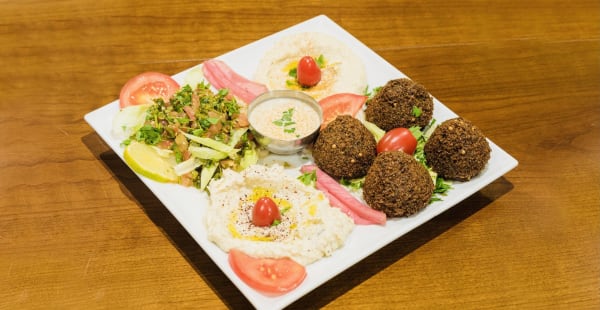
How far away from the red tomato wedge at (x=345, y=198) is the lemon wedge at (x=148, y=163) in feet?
3.39

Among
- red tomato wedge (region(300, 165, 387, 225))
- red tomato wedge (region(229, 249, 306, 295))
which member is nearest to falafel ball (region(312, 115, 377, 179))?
red tomato wedge (region(300, 165, 387, 225))

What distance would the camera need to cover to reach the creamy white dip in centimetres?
458

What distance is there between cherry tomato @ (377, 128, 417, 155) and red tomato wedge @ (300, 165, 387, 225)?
49cm

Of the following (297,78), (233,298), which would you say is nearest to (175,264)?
(233,298)

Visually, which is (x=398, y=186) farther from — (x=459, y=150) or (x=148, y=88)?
(x=148, y=88)

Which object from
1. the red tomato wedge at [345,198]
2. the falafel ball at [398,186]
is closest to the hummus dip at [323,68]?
the red tomato wedge at [345,198]

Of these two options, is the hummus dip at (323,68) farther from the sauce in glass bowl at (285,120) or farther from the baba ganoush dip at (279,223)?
the baba ganoush dip at (279,223)

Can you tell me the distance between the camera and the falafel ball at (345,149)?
4.31m

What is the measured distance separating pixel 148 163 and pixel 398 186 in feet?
6.08

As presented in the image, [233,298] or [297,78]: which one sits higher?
[297,78]

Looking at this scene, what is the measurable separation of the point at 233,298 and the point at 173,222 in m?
0.81

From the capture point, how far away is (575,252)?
14.4 ft

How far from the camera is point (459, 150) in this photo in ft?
14.0

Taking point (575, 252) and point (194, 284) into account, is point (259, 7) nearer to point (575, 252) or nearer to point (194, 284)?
point (194, 284)
